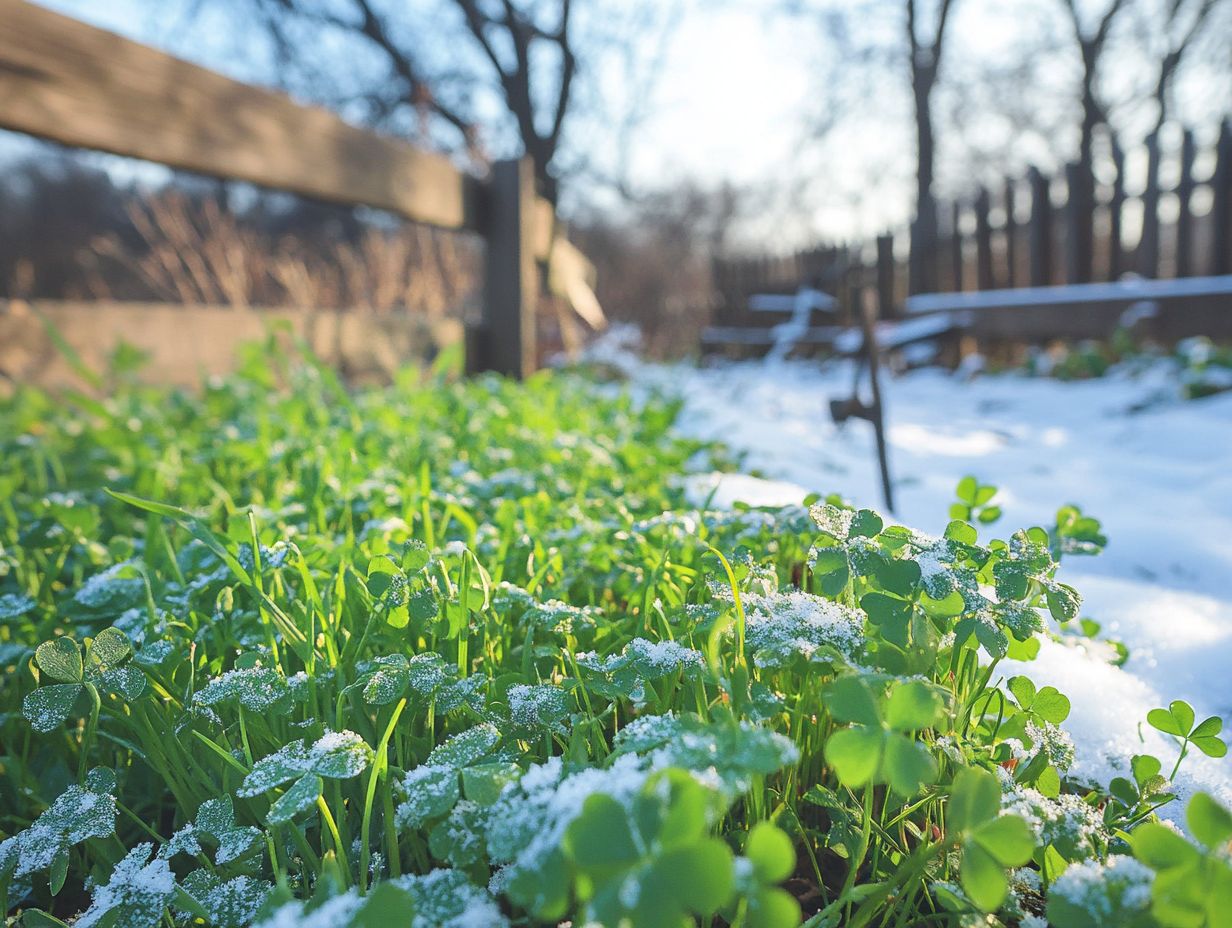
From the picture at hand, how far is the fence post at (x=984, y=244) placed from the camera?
8977 millimetres

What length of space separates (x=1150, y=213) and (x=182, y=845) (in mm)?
8689

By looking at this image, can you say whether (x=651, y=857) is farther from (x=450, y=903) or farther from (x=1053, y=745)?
(x=1053, y=745)

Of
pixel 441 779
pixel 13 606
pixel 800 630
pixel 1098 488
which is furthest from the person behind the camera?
pixel 1098 488

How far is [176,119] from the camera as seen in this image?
2766mm

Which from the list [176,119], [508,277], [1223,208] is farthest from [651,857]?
[1223,208]

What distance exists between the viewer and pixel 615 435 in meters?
2.62

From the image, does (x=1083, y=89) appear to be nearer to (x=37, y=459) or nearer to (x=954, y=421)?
(x=954, y=421)

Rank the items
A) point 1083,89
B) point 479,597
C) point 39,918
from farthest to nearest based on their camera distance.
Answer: point 1083,89 → point 479,597 → point 39,918

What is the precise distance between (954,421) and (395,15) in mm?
17355

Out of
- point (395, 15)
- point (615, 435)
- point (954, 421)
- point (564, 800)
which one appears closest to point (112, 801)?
point (564, 800)

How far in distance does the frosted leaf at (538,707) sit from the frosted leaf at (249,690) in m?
0.25

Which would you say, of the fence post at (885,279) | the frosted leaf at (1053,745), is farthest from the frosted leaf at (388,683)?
the fence post at (885,279)

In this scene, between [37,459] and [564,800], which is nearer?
[564,800]

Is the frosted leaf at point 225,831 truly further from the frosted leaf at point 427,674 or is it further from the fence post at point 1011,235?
the fence post at point 1011,235
